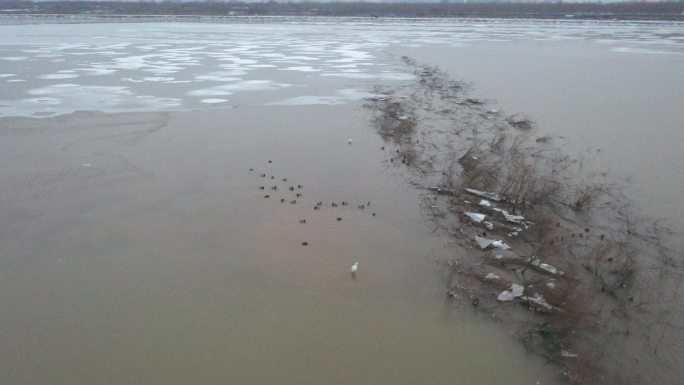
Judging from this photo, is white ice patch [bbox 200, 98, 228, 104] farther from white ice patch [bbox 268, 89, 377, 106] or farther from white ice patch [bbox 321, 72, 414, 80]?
white ice patch [bbox 321, 72, 414, 80]

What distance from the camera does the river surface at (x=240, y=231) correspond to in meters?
4.38

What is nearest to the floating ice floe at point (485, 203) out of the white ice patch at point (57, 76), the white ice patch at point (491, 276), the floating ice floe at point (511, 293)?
the white ice patch at point (491, 276)

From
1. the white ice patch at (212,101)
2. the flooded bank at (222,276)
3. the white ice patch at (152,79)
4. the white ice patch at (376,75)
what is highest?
the white ice patch at (376,75)

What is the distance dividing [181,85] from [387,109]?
6.34m

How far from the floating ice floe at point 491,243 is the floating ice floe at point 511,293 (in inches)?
32.5

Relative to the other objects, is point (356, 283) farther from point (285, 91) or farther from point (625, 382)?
point (285, 91)

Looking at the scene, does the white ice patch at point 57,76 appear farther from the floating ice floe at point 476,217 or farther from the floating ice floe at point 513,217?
the floating ice floe at point 513,217

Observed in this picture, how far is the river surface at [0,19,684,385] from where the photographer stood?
4383mm

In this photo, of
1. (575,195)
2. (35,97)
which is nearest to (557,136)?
(575,195)

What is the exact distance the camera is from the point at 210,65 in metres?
18.5

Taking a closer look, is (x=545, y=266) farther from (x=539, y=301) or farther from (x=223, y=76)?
(x=223, y=76)

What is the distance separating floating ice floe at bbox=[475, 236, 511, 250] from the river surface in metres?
0.45

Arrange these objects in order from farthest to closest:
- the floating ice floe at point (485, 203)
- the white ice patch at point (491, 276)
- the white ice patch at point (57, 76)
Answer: the white ice patch at point (57, 76) < the floating ice floe at point (485, 203) < the white ice patch at point (491, 276)

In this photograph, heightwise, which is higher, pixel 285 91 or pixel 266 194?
pixel 285 91
